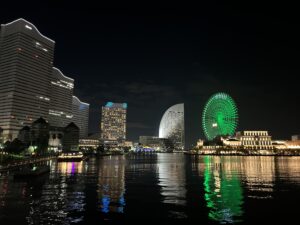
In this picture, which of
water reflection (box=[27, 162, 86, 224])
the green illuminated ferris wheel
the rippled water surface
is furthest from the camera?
the green illuminated ferris wheel

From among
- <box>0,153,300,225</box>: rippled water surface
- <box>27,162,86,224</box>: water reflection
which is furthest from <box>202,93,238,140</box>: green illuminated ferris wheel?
<box>27,162,86,224</box>: water reflection

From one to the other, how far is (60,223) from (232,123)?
6434 inches

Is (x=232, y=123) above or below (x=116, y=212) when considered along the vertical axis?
above

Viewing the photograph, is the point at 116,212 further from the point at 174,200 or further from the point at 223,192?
the point at 223,192

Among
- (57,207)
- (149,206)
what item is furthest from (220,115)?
(57,207)

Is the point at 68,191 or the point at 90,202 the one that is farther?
the point at 68,191

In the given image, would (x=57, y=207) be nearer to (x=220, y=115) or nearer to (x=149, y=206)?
(x=149, y=206)

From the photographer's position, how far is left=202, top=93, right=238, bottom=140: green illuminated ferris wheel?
574ft

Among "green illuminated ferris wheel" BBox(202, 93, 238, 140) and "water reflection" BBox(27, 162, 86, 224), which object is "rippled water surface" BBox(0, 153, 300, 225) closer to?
"water reflection" BBox(27, 162, 86, 224)

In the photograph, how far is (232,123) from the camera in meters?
174

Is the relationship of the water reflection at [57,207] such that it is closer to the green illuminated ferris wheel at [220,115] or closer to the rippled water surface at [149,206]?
the rippled water surface at [149,206]


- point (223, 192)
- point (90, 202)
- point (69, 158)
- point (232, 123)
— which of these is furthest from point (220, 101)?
point (90, 202)

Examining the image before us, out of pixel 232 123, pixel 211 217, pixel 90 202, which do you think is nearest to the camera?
pixel 211 217

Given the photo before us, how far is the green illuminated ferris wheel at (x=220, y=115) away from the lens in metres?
175
